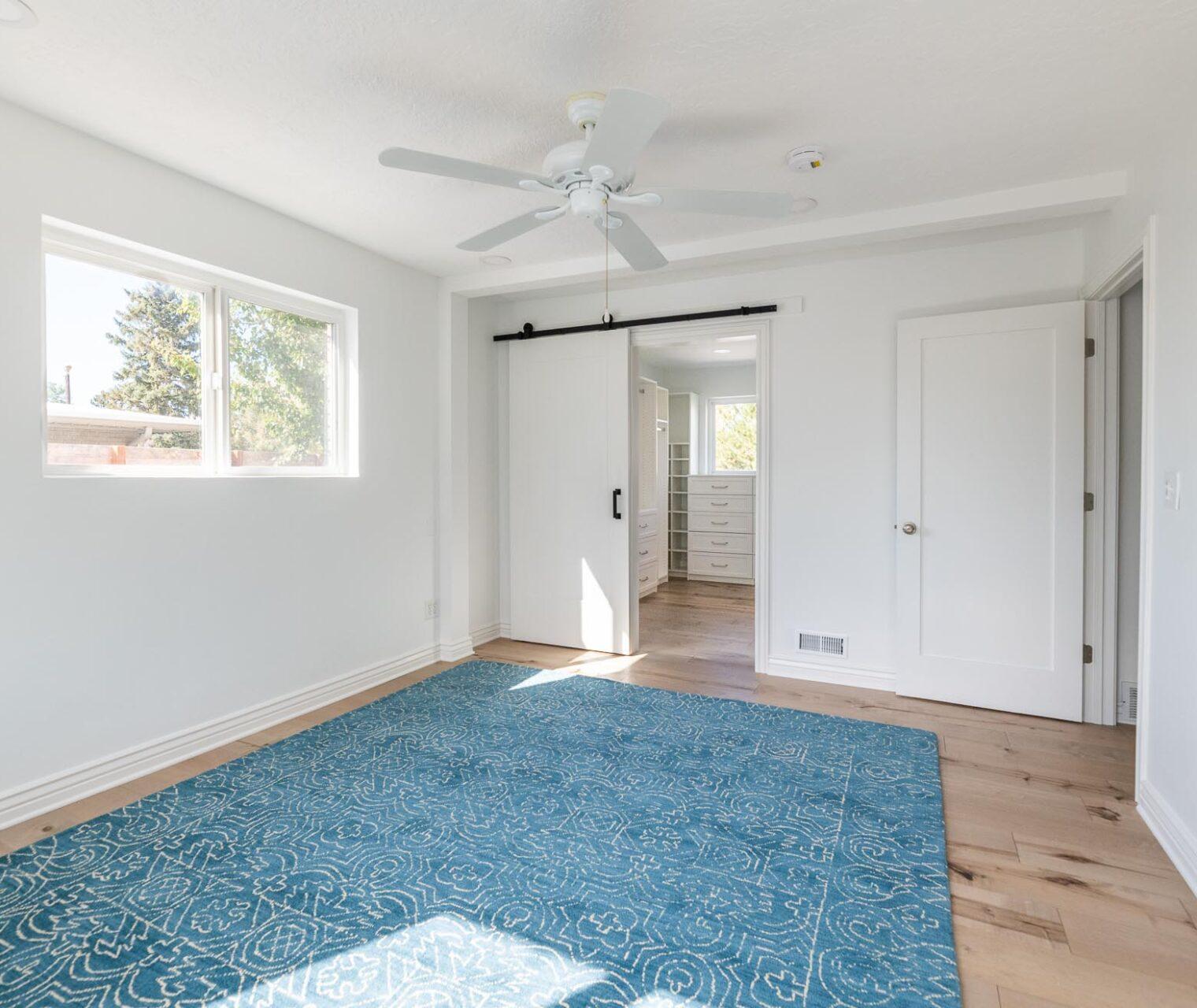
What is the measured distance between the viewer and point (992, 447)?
337 centimetres

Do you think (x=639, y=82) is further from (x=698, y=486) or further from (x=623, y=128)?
(x=698, y=486)

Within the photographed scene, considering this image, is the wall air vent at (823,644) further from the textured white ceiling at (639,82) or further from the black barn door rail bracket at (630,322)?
the textured white ceiling at (639,82)

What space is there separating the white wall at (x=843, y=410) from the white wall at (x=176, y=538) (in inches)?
86.3

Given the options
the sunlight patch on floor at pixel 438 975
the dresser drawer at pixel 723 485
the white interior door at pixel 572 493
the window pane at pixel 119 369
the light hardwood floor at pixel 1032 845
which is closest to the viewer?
the sunlight patch on floor at pixel 438 975

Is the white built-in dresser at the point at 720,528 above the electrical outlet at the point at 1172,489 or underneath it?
underneath

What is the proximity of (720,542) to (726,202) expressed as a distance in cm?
557

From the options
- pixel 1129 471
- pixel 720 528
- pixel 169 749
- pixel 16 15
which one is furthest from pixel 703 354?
pixel 16 15

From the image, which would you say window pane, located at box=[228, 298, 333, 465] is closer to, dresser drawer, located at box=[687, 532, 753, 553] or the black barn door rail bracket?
the black barn door rail bracket

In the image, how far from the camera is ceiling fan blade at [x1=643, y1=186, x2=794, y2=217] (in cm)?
212

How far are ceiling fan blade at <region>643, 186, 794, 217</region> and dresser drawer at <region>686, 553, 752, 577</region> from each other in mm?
5414

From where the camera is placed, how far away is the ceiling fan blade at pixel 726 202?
2123 mm

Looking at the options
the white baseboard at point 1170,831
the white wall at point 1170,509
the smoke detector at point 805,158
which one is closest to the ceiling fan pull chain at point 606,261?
the smoke detector at point 805,158

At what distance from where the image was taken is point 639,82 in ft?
6.87

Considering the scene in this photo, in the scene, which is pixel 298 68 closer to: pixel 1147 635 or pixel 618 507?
pixel 618 507
